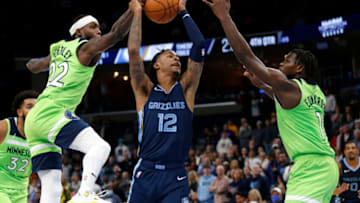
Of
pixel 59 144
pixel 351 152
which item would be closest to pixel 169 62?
pixel 59 144

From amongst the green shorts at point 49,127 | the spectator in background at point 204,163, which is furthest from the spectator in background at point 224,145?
the green shorts at point 49,127

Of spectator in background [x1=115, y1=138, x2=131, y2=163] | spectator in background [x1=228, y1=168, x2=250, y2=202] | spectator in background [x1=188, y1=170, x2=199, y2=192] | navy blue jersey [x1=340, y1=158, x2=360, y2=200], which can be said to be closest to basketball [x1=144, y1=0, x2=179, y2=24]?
navy blue jersey [x1=340, y1=158, x2=360, y2=200]

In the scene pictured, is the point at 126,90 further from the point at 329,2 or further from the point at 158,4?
A: the point at 158,4

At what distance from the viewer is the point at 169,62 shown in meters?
4.66

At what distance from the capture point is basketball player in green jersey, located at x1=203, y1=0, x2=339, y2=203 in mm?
4309

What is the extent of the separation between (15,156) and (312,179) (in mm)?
3593

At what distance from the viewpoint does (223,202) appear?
452 inches

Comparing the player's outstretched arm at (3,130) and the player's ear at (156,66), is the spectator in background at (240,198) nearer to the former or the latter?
the player's outstretched arm at (3,130)

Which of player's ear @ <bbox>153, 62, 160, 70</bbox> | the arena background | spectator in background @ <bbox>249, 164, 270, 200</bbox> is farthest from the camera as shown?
the arena background

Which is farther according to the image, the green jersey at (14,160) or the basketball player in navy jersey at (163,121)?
the green jersey at (14,160)

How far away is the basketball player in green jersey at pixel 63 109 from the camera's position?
5078mm

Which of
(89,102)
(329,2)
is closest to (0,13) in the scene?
(89,102)

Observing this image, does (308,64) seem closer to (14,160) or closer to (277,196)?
(14,160)

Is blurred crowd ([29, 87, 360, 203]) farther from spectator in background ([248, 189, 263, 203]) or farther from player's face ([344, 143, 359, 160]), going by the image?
player's face ([344, 143, 359, 160])
